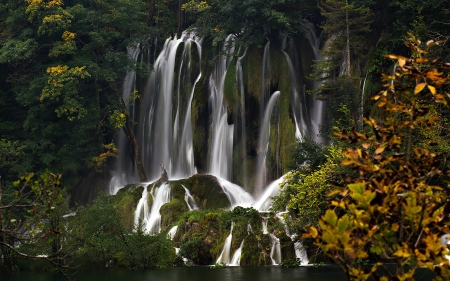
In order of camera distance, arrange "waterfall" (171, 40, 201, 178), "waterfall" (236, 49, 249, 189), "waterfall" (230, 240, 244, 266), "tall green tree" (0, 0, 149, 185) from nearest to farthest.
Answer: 1. "waterfall" (230, 240, 244, 266)
2. "waterfall" (236, 49, 249, 189)
3. "tall green tree" (0, 0, 149, 185)
4. "waterfall" (171, 40, 201, 178)

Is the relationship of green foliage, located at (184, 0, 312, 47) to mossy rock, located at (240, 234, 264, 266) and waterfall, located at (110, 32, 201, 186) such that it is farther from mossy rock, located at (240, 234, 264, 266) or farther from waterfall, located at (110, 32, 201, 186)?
mossy rock, located at (240, 234, 264, 266)

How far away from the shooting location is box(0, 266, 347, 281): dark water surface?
2008 centimetres

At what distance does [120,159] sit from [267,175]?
10.7 m

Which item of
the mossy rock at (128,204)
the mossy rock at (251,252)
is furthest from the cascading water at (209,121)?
the mossy rock at (251,252)

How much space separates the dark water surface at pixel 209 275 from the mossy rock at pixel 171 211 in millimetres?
5753

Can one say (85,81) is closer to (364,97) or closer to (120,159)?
(120,159)

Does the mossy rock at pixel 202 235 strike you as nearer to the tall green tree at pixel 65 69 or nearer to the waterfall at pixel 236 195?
the waterfall at pixel 236 195

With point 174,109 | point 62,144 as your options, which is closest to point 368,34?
point 174,109

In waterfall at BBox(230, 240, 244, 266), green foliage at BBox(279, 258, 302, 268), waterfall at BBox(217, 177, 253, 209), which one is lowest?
green foliage at BBox(279, 258, 302, 268)

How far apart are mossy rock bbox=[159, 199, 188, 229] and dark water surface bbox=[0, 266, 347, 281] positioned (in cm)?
575

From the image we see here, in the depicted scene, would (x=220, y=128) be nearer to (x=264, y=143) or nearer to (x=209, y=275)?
(x=264, y=143)

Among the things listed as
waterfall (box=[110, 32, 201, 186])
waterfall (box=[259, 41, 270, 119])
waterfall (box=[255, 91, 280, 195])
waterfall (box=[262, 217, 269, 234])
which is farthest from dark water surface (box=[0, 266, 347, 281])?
waterfall (box=[110, 32, 201, 186])

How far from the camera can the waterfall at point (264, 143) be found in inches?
1387

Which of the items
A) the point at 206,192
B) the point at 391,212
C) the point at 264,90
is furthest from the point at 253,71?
the point at 391,212
